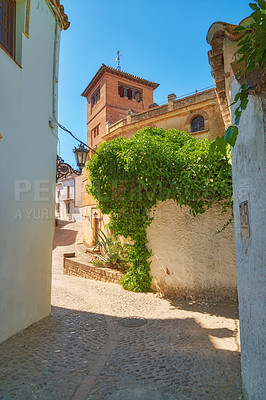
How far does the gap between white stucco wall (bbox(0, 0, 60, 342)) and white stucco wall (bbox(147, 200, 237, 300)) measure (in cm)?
322

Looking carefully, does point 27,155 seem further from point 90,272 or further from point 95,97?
point 95,97

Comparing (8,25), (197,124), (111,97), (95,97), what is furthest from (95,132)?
(8,25)

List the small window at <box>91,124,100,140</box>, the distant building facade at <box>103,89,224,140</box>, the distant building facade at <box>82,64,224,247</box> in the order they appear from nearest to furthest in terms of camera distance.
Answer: the distant building facade at <box>103,89,224,140</box>
the distant building facade at <box>82,64,224,247</box>
the small window at <box>91,124,100,140</box>

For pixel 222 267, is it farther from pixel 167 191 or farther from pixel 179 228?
pixel 167 191

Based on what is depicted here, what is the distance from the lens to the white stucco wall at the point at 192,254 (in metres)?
6.29

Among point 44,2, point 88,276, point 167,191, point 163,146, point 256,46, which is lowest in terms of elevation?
point 88,276

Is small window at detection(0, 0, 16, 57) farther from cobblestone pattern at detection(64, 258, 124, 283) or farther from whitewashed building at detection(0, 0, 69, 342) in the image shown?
cobblestone pattern at detection(64, 258, 124, 283)

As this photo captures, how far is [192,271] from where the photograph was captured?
6.69 metres

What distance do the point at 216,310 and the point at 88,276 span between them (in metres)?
5.44

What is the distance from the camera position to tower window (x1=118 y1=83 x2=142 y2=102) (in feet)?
71.5

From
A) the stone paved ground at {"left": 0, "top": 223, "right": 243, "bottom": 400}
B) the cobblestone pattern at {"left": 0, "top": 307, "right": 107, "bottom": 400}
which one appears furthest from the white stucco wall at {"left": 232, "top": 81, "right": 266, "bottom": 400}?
the cobblestone pattern at {"left": 0, "top": 307, "right": 107, "bottom": 400}

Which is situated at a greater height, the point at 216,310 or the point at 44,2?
the point at 44,2

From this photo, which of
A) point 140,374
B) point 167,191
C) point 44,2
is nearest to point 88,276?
point 167,191

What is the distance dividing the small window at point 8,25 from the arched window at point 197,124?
31.0 ft
